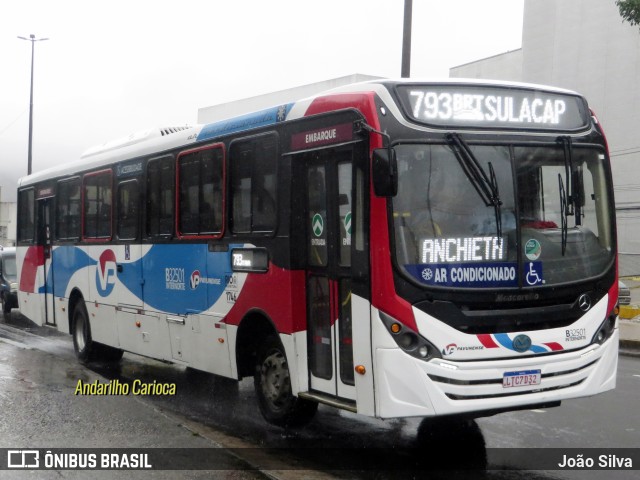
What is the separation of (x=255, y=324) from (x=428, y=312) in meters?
2.63

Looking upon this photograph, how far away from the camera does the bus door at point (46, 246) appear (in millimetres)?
15438

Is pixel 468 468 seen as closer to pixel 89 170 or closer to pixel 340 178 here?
pixel 340 178

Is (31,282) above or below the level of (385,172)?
below

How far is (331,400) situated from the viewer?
7762 millimetres

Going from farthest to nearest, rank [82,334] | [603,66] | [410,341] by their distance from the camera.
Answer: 1. [603,66]
2. [82,334]
3. [410,341]

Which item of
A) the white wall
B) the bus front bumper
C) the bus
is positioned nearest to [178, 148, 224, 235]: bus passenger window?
the bus

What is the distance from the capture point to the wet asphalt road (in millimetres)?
7312

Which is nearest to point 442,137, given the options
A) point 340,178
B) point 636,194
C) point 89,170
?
point 340,178

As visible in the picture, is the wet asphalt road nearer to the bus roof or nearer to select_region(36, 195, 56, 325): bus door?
the bus roof

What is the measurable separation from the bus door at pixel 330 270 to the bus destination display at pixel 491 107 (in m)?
0.74

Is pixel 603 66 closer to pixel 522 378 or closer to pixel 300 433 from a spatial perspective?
pixel 300 433

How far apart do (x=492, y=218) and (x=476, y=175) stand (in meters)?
0.38

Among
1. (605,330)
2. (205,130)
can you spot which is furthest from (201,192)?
(605,330)

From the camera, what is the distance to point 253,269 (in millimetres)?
8969
